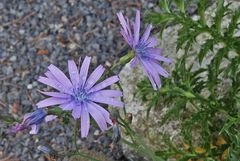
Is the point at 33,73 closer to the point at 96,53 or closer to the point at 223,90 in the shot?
the point at 96,53

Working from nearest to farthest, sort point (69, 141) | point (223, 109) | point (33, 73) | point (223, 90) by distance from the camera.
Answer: point (223, 109) → point (223, 90) → point (69, 141) → point (33, 73)

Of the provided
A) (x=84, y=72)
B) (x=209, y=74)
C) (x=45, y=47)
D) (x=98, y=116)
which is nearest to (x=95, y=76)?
(x=84, y=72)

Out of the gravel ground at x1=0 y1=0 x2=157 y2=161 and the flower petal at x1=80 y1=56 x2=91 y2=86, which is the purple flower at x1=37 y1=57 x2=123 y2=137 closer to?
the flower petal at x1=80 y1=56 x2=91 y2=86

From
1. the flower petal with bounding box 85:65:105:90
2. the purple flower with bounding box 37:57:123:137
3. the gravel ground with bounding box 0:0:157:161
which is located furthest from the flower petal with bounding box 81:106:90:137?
the gravel ground with bounding box 0:0:157:161

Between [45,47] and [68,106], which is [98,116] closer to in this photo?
[68,106]

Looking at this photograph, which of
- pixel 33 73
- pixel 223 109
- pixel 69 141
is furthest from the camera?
pixel 33 73

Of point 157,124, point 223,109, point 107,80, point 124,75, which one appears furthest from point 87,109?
point 124,75
